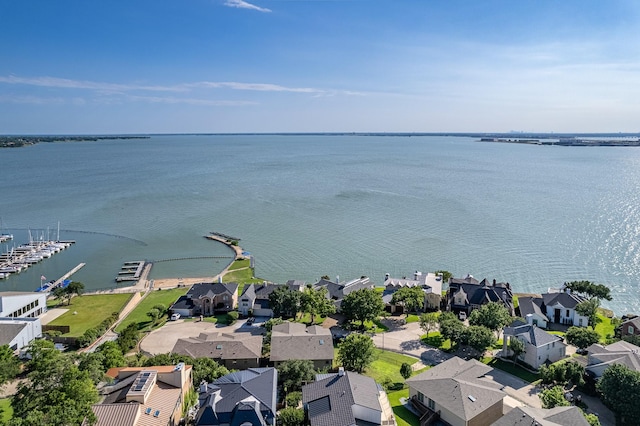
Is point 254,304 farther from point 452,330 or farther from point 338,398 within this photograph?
point 338,398

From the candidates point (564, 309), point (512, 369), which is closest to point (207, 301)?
point (512, 369)

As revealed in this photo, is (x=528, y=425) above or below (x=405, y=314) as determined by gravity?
above

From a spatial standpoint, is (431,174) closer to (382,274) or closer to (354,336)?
(382,274)

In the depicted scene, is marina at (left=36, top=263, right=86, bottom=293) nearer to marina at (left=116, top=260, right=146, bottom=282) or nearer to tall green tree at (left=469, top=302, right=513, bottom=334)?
marina at (left=116, top=260, right=146, bottom=282)

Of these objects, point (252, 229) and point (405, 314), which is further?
point (252, 229)

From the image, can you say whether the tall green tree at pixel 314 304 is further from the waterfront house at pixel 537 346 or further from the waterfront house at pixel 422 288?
the waterfront house at pixel 537 346

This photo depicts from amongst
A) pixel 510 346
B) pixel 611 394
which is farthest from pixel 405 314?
pixel 611 394

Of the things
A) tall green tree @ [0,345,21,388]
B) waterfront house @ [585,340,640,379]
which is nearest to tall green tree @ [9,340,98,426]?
tall green tree @ [0,345,21,388]
